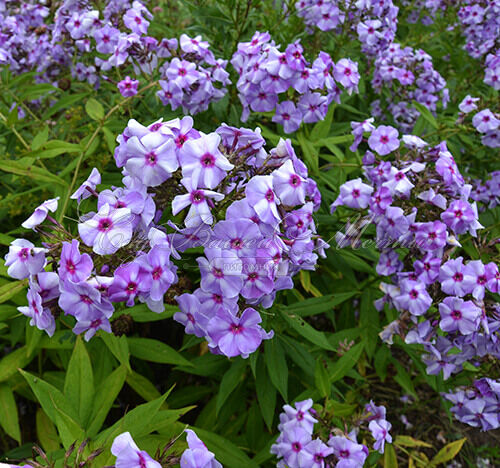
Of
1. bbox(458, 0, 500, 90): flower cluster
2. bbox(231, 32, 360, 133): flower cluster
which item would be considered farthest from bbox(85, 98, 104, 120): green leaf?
bbox(458, 0, 500, 90): flower cluster

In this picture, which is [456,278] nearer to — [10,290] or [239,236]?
[239,236]

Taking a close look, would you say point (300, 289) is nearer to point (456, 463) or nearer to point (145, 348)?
point (145, 348)

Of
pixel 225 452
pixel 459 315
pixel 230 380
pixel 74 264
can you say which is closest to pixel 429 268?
pixel 459 315

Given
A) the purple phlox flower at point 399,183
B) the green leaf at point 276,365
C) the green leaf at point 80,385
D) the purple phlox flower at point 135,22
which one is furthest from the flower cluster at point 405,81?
the green leaf at point 80,385

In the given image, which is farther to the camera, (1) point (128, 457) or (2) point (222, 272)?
(2) point (222, 272)

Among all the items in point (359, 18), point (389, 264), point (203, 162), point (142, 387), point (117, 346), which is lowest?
point (142, 387)

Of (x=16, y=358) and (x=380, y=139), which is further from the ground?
(x=380, y=139)

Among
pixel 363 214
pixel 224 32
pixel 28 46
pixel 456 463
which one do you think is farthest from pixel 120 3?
pixel 456 463
